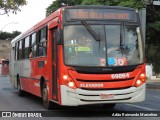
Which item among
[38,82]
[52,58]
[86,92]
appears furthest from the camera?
[38,82]

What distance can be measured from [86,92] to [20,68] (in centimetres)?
881

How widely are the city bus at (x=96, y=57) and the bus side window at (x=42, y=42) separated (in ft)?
3.52

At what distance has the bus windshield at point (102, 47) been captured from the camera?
11.4 metres

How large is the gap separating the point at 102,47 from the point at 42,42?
3.22 m

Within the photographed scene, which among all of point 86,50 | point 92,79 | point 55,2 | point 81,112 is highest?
point 55,2

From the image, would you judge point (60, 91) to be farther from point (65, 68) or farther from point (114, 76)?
point (114, 76)

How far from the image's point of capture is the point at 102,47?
11555 mm

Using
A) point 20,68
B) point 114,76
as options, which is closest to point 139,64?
point 114,76

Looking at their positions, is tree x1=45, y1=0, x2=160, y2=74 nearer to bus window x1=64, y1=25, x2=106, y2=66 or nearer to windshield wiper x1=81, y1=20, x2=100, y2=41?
windshield wiper x1=81, y1=20, x2=100, y2=41

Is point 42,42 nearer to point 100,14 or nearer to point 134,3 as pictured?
point 100,14

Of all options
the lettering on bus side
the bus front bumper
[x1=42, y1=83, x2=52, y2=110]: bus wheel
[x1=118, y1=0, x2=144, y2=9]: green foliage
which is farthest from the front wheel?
[x1=118, y1=0, x2=144, y2=9]: green foliage

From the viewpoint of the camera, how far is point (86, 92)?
11.2 meters

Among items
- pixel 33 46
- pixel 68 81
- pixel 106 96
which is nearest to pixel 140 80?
pixel 106 96

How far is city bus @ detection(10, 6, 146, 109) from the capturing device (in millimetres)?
11227
